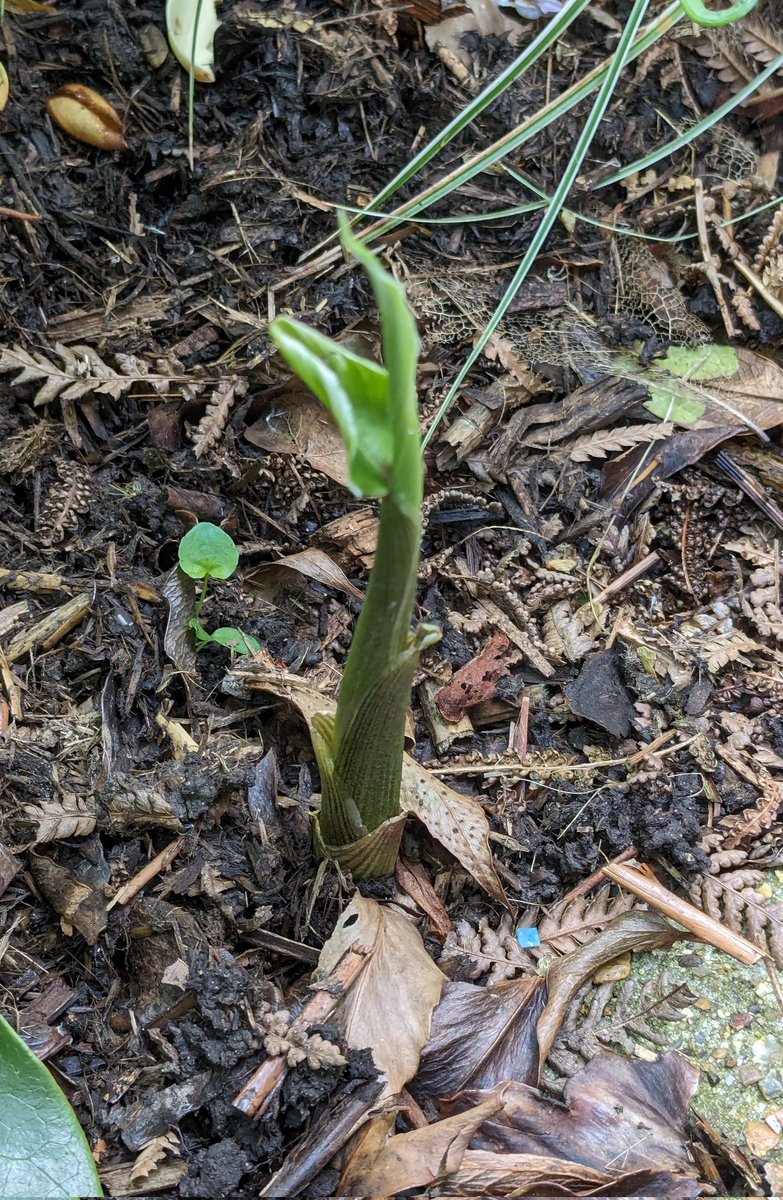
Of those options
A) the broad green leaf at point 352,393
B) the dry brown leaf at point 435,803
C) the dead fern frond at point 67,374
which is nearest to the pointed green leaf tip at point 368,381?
the broad green leaf at point 352,393

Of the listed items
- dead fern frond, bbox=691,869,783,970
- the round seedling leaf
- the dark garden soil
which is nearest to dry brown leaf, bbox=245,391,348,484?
the dark garden soil

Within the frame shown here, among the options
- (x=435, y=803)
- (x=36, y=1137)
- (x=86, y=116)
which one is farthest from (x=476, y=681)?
(x=86, y=116)

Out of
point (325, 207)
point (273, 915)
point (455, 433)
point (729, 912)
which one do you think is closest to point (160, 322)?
point (325, 207)

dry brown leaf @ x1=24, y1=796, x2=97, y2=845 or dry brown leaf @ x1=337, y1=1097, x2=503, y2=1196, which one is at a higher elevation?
dry brown leaf @ x1=24, y1=796, x2=97, y2=845

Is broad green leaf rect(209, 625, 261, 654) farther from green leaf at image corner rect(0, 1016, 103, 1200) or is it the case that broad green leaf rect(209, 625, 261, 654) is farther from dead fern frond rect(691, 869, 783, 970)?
dead fern frond rect(691, 869, 783, 970)

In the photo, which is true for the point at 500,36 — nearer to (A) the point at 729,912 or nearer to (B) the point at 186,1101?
(A) the point at 729,912

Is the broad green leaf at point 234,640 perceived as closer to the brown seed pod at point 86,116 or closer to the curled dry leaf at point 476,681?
the curled dry leaf at point 476,681
